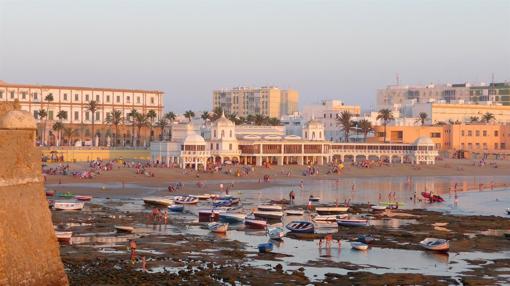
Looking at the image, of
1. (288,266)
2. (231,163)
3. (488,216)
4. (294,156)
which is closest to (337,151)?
(294,156)

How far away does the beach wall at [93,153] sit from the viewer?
129m

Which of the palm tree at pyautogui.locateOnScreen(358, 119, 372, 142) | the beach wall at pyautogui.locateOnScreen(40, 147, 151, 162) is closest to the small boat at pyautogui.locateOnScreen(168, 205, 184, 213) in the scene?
the beach wall at pyautogui.locateOnScreen(40, 147, 151, 162)

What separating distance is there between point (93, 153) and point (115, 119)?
14736 millimetres

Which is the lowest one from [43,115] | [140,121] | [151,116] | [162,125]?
[162,125]

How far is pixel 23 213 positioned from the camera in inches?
1307

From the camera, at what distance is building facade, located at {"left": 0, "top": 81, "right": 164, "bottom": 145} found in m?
147

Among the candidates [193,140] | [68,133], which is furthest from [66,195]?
[68,133]

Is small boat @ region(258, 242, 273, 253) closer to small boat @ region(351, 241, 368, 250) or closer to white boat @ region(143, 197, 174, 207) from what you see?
small boat @ region(351, 241, 368, 250)

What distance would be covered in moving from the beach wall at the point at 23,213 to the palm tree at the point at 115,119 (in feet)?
370

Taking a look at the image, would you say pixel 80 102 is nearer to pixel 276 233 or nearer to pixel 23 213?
pixel 276 233

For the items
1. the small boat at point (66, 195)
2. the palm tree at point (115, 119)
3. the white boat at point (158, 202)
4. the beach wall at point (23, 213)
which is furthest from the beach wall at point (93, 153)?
the beach wall at point (23, 213)

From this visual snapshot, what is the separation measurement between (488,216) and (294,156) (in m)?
61.1

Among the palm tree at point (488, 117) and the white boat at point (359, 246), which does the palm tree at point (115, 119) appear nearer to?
the palm tree at point (488, 117)

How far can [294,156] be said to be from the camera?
13488 centimetres
